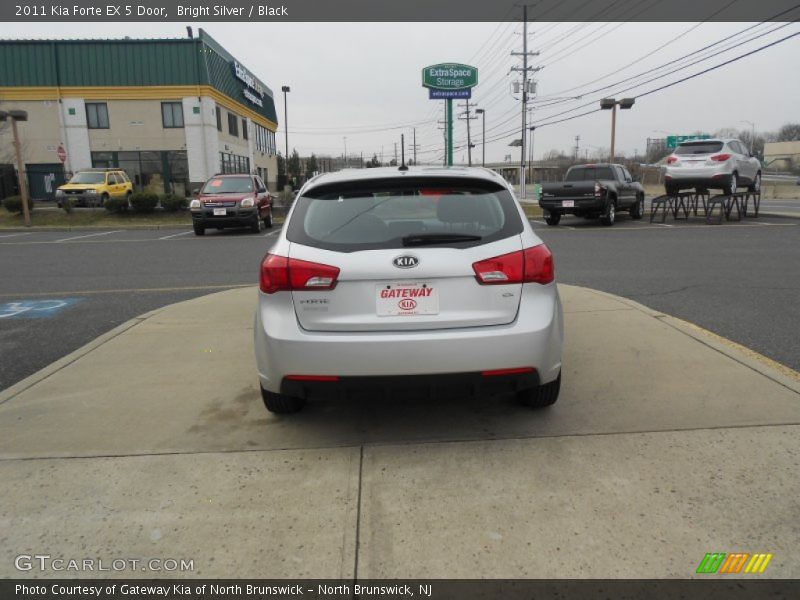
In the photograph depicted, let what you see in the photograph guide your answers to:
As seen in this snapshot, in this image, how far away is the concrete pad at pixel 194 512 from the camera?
2.54m

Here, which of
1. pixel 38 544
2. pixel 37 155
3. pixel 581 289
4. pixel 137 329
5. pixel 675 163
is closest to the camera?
pixel 38 544

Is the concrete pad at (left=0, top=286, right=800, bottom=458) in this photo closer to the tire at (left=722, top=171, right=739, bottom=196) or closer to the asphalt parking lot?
the asphalt parking lot

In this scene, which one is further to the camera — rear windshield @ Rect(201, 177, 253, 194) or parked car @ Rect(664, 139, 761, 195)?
rear windshield @ Rect(201, 177, 253, 194)

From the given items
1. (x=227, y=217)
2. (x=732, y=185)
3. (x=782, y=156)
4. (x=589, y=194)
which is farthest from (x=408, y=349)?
(x=782, y=156)

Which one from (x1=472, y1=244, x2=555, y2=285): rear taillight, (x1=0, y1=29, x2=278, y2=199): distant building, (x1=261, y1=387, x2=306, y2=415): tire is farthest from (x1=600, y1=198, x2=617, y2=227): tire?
(x1=0, y1=29, x2=278, y2=199): distant building

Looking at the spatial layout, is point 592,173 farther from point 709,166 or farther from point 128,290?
point 128,290

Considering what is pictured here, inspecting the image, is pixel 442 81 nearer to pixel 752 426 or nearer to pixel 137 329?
pixel 137 329

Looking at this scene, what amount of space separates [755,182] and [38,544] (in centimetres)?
2168

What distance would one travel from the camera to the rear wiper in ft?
10.7

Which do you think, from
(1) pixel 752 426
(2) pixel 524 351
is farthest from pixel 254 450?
(1) pixel 752 426

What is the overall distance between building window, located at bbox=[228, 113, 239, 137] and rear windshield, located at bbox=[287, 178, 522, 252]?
40.4 m

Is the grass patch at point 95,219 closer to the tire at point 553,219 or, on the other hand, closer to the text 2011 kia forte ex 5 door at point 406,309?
the tire at point 553,219

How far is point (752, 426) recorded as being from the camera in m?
3.56
